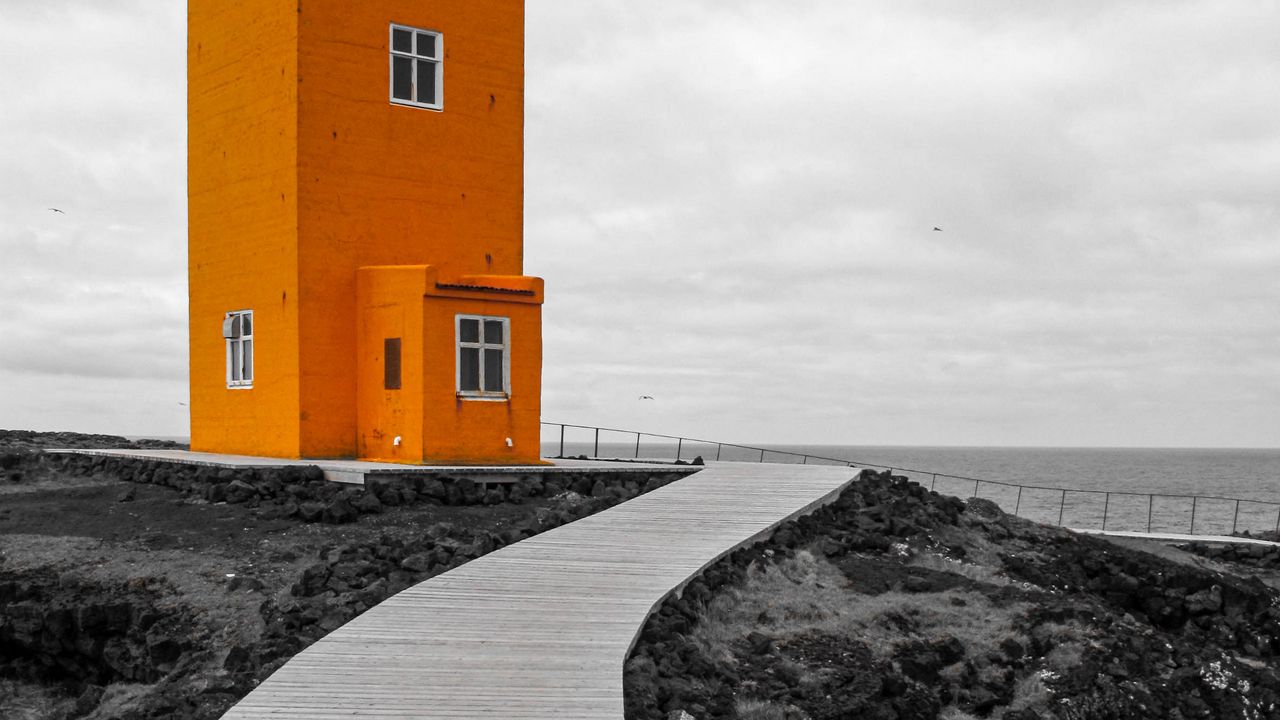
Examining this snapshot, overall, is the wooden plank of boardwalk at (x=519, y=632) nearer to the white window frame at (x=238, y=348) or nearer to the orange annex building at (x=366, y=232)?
the orange annex building at (x=366, y=232)

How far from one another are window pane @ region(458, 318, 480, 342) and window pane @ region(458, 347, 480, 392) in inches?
6.1

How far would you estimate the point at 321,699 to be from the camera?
845 cm

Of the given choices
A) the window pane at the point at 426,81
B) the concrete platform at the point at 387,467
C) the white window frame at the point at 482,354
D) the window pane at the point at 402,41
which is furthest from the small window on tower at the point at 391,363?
the window pane at the point at 402,41

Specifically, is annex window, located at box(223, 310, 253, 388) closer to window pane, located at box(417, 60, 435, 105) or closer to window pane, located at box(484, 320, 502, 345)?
window pane, located at box(484, 320, 502, 345)

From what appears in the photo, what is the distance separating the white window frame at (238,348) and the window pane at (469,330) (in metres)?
3.97

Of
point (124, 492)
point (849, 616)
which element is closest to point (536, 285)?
point (124, 492)

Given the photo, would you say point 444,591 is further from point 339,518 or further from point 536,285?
point 536,285

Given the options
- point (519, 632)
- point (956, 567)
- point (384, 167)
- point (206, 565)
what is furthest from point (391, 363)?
point (519, 632)

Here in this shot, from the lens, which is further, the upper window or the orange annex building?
the upper window

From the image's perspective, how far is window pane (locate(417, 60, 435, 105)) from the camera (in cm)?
2136

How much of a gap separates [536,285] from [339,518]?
555 cm

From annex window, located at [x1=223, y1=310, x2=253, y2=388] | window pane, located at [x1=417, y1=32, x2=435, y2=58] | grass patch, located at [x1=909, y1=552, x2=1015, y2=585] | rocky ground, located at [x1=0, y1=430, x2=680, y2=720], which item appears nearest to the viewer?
rocky ground, located at [x1=0, y1=430, x2=680, y2=720]

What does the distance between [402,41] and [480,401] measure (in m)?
6.21

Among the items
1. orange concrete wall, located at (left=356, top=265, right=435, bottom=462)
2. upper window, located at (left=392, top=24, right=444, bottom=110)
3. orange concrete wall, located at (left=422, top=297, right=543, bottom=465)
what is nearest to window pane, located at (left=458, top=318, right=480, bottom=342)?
orange concrete wall, located at (left=422, top=297, right=543, bottom=465)
